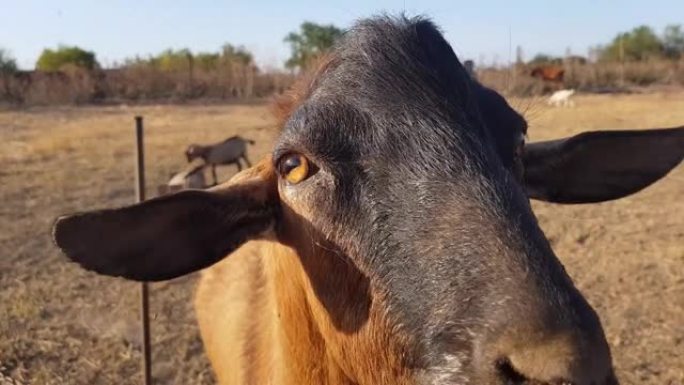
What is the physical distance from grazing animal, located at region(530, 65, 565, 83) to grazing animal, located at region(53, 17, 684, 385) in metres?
40.0

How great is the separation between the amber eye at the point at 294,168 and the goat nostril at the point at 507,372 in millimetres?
961

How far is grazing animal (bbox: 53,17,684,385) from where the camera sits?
2.13 m

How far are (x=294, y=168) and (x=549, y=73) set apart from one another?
140ft

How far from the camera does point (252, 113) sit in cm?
3319

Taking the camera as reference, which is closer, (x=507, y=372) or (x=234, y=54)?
(x=507, y=372)

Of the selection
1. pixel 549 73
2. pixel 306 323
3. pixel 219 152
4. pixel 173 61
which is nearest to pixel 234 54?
pixel 173 61

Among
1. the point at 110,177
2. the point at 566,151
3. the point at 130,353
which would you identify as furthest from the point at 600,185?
the point at 110,177

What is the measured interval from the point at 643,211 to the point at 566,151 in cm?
936

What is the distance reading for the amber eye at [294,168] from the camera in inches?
106

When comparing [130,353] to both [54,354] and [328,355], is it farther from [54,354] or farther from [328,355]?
[328,355]

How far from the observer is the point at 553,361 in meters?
1.97

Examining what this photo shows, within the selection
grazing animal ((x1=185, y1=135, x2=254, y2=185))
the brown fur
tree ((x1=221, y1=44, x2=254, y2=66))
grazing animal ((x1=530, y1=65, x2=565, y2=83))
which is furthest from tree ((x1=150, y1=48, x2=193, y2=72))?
the brown fur

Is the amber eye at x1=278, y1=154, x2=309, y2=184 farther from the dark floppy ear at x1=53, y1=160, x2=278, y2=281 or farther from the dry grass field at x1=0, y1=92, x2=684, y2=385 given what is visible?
the dry grass field at x1=0, y1=92, x2=684, y2=385

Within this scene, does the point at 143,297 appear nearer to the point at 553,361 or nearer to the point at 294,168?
the point at 294,168
